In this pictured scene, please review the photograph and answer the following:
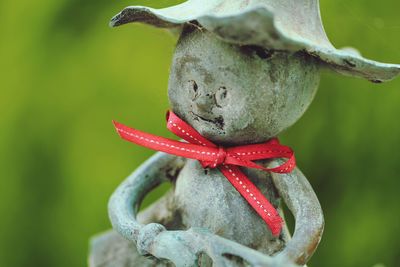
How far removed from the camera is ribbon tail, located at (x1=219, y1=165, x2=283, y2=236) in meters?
0.70

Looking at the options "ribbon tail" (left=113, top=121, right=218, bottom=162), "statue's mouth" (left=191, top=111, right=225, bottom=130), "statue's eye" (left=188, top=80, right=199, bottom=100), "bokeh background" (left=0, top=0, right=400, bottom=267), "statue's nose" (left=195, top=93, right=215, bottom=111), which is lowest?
"bokeh background" (left=0, top=0, right=400, bottom=267)

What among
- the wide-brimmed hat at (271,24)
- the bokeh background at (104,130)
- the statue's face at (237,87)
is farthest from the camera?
the bokeh background at (104,130)

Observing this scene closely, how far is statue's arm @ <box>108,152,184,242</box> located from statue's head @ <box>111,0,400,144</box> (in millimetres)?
122

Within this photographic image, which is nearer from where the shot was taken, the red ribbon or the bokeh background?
the red ribbon

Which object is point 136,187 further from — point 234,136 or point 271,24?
point 271,24

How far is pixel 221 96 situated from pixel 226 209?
145mm

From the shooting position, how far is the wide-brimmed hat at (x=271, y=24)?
1.79ft

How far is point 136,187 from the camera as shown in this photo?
792 mm

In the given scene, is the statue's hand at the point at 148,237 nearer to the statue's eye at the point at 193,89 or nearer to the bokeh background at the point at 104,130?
the statue's eye at the point at 193,89

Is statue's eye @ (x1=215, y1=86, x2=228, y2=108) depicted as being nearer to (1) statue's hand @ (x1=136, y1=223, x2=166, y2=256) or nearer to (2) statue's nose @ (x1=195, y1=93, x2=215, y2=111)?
(2) statue's nose @ (x1=195, y1=93, x2=215, y2=111)

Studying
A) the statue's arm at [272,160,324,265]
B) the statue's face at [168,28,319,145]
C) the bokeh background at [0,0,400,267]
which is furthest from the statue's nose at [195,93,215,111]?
the bokeh background at [0,0,400,267]

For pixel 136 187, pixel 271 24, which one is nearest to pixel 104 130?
pixel 136 187

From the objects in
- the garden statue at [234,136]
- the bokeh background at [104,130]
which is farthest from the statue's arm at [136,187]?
the bokeh background at [104,130]

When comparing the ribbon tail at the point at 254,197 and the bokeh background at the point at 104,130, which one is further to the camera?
the bokeh background at the point at 104,130
